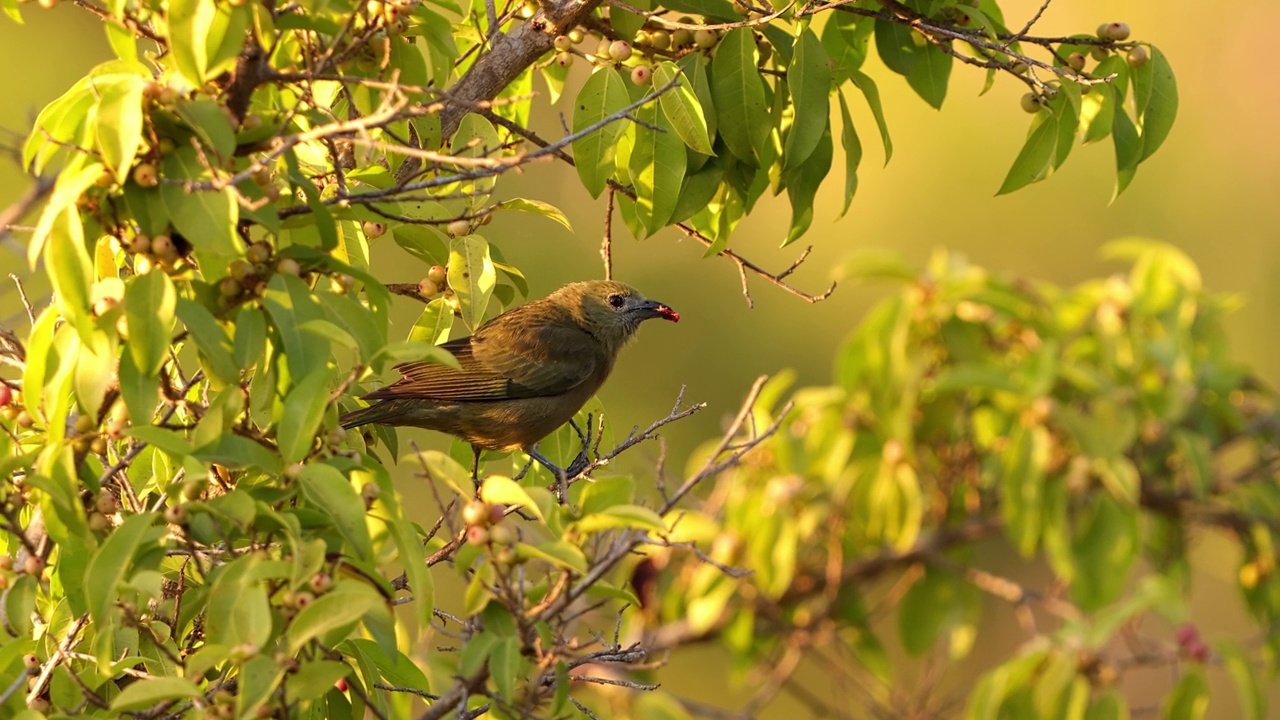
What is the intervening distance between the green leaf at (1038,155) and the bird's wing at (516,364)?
6.53ft

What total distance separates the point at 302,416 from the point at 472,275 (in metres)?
1.03

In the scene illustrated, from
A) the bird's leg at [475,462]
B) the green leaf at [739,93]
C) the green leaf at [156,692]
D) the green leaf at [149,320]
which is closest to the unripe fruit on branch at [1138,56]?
the green leaf at [739,93]

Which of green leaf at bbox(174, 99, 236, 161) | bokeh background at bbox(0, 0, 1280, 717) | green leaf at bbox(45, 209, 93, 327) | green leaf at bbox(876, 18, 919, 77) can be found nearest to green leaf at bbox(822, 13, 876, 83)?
green leaf at bbox(876, 18, 919, 77)

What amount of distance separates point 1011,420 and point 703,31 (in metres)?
2.34

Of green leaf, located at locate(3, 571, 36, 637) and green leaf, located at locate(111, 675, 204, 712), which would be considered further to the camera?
green leaf, located at locate(3, 571, 36, 637)

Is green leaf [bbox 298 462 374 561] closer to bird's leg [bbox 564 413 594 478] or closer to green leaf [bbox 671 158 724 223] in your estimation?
green leaf [bbox 671 158 724 223]

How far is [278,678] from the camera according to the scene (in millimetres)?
1806

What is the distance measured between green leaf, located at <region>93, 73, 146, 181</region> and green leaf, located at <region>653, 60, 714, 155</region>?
3.71ft

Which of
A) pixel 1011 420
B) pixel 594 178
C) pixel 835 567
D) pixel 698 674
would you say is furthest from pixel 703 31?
pixel 698 674

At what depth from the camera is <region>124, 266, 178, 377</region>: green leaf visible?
6.41 feet

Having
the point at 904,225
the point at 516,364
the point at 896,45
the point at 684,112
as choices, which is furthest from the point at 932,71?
the point at 904,225

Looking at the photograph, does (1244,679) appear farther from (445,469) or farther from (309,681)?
(309,681)

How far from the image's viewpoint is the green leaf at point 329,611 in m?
1.81

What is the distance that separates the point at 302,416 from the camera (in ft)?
6.47
